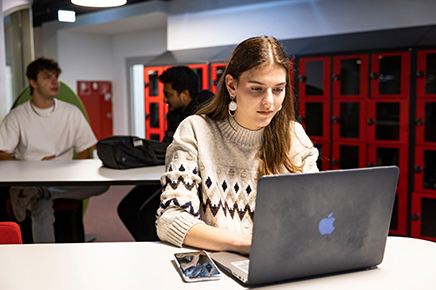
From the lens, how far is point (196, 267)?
1.12 meters

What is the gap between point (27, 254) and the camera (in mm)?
1273

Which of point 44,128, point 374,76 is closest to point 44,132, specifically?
point 44,128

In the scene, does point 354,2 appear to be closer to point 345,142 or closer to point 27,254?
point 345,142

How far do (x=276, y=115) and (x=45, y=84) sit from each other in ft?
7.96

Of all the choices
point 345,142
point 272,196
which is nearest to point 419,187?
point 345,142

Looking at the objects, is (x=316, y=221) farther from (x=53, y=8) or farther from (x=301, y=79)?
(x=53, y=8)

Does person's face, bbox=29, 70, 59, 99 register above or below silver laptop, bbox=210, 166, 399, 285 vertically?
above

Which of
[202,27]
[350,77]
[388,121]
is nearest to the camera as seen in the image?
[388,121]

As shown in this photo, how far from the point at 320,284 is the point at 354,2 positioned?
3417 millimetres

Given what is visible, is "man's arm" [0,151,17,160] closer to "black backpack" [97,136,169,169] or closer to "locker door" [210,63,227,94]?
"black backpack" [97,136,169,169]

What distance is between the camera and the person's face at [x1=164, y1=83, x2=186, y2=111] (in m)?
3.26

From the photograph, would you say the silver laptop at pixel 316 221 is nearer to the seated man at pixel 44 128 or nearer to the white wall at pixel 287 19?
the seated man at pixel 44 128

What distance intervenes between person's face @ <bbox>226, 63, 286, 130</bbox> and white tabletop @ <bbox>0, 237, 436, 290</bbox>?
518 millimetres

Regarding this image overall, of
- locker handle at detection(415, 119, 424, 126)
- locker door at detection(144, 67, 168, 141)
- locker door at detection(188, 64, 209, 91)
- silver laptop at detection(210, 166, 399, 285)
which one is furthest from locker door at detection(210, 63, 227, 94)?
silver laptop at detection(210, 166, 399, 285)
